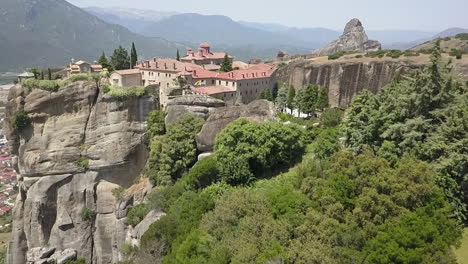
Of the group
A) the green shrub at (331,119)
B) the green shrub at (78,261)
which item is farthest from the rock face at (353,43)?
the green shrub at (78,261)

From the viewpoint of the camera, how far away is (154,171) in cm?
4488

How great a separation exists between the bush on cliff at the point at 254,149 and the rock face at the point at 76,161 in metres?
20.0

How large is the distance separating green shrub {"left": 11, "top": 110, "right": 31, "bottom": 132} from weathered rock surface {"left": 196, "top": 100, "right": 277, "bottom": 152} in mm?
23423

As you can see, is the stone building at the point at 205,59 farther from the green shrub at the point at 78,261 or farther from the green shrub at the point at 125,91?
the green shrub at the point at 78,261

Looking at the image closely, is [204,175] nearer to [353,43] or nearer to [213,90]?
[213,90]

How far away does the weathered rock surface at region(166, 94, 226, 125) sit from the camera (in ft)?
153

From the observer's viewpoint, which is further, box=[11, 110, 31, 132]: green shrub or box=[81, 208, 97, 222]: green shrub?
box=[81, 208, 97, 222]: green shrub

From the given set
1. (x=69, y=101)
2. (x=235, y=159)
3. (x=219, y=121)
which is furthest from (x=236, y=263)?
(x=69, y=101)

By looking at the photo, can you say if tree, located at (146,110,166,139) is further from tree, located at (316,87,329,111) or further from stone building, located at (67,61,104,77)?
tree, located at (316,87,329,111)

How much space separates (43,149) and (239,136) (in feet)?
95.5

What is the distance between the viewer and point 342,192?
2419cm

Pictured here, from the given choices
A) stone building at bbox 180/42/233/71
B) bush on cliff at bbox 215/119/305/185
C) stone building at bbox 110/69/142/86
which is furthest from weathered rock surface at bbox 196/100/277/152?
stone building at bbox 180/42/233/71

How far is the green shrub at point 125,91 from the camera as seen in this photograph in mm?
50872

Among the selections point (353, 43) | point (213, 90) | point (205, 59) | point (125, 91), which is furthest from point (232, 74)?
point (353, 43)
